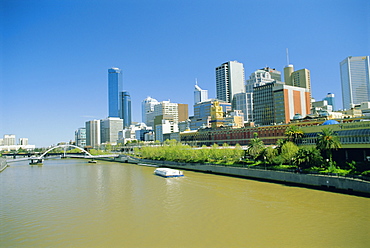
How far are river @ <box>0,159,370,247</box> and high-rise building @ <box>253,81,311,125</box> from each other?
374 ft

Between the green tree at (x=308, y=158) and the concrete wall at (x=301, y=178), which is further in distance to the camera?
the green tree at (x=308, y=158)

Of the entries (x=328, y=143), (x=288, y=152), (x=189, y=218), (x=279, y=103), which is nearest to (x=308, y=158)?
(x=328, y=143)

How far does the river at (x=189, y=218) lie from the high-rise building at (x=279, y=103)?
374 feet

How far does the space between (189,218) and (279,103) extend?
13610cm

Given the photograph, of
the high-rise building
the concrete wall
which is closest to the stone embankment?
the concrete wall

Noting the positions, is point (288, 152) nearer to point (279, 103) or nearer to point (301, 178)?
point (301, 178)

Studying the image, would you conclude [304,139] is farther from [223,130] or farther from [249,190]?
[223,130]

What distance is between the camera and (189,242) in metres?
24.9

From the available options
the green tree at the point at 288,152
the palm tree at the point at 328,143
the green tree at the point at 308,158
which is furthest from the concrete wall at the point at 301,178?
the palm tree at the point at 328,143

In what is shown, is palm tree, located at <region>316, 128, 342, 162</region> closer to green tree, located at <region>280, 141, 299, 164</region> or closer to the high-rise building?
green tree, located at <region>280, 141, 299, 164</region>

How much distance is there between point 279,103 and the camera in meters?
157

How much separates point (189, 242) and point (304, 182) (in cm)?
3024

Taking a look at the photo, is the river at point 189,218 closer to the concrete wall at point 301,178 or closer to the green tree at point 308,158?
the concrete wall at point 301,178

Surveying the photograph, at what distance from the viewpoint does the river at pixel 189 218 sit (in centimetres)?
2536
